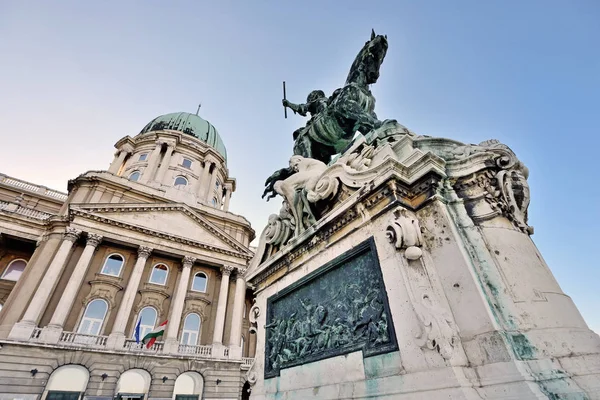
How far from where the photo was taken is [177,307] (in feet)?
67.9

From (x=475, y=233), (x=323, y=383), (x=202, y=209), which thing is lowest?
(x=323, y=383)

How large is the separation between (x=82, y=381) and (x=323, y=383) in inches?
803

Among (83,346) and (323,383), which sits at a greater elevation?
(83,346)

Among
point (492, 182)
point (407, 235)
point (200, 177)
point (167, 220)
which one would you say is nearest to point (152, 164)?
point (200, 177)

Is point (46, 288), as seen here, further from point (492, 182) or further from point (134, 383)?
point (492, 182)

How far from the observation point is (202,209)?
30250mm

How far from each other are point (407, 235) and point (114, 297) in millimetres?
23612

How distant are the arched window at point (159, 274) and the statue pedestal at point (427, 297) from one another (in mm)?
22203

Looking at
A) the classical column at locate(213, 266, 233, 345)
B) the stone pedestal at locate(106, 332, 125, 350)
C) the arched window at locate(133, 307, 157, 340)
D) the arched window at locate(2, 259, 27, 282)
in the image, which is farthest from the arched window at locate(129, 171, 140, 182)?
the stone pedestal at locate(106, 332, 125, 350)

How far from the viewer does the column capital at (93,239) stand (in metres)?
19.9

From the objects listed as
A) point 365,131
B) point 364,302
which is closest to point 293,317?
point 364,302

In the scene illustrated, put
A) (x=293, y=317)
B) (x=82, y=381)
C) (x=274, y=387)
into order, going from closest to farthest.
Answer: (x=274, y=387), (x=293, y=317), (x=82, y=381)

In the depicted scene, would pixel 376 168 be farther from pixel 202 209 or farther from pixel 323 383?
pixel 202 209

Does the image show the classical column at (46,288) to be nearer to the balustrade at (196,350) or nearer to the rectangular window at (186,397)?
the balustrade at (196,350)
